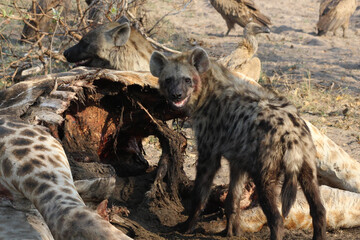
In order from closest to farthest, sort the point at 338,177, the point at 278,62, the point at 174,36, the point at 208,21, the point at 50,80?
the point at 50,80 < the point at 338,177 < the point at 278,62 < the point at 174,36 < the point at 208,21

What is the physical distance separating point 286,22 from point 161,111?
30.6 ft

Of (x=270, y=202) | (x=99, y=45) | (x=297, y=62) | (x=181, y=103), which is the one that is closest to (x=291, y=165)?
(x=270, y=202)

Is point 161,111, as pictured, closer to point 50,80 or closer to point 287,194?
point 50,80

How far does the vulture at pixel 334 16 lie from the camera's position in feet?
36.4

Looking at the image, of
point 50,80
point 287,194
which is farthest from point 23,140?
point 287,194

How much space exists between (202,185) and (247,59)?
3940 millimetres

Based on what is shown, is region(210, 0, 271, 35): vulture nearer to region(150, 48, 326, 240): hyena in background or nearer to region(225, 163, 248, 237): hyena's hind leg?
region(150, 48, 326, 240): hyena in background

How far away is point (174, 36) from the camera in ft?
31.9

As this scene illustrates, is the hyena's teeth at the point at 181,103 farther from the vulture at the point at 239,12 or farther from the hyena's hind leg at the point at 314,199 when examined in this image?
the vulture at the point at 239,12

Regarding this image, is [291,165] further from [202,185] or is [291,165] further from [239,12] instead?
[239,12]

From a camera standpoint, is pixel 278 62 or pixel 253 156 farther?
pixel 278 62

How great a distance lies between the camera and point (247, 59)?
693 centimetres

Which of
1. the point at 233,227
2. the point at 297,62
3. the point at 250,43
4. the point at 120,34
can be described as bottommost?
the point at 233,227

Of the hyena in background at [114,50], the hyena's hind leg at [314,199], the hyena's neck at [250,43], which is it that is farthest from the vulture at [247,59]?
the hyena's hind leg at [314,199]
